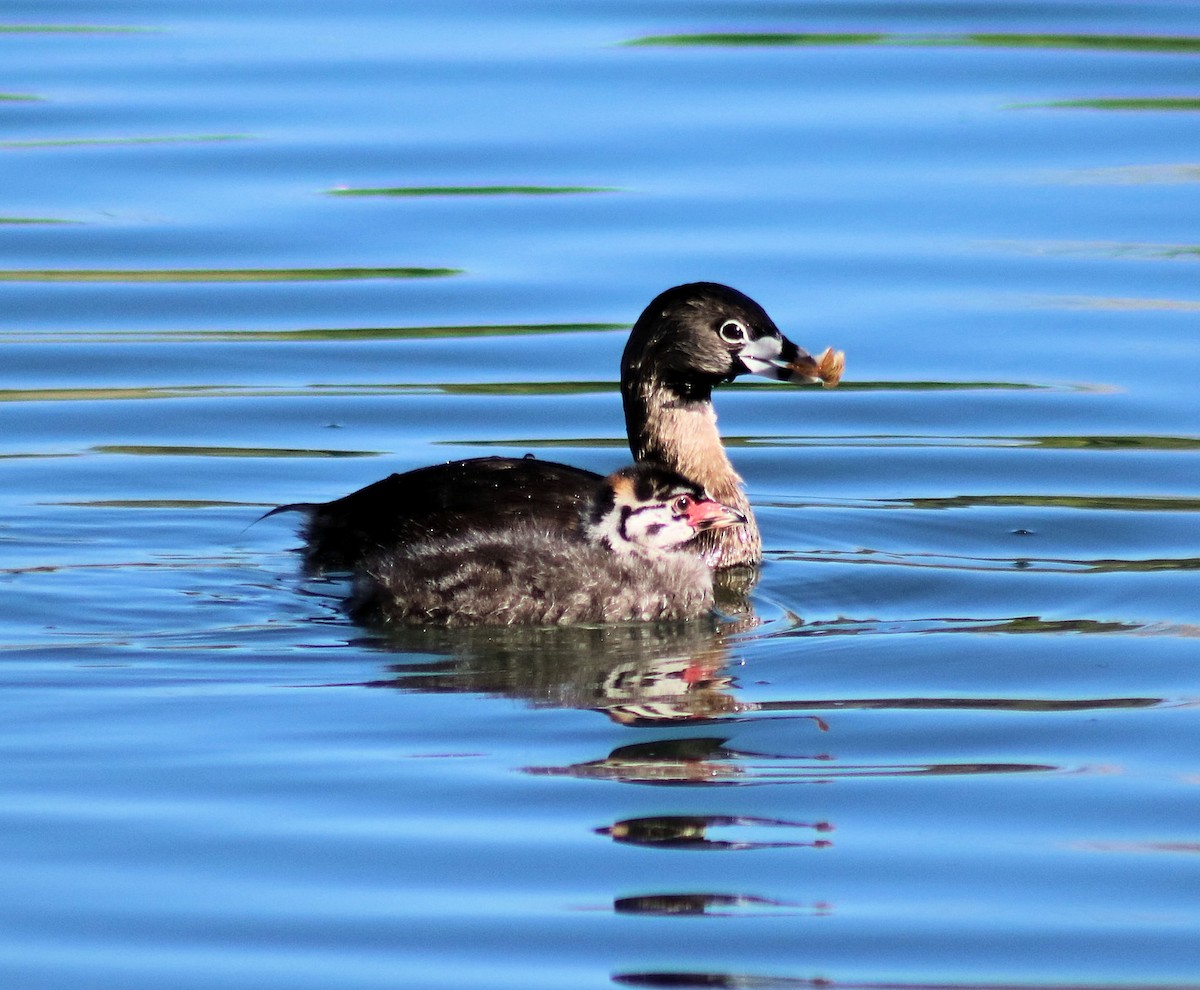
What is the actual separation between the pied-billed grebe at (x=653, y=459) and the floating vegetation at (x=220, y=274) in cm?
403

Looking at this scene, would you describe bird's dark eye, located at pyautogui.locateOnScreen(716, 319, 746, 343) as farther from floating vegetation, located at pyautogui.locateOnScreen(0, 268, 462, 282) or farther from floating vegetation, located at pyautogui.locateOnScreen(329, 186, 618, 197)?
floating vegetation, located at pyautogui.locateOnScreen(329, 186, 618, 197)

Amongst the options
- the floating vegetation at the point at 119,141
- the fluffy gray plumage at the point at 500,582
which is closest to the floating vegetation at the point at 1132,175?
the floating vegetation at the point at 119,141

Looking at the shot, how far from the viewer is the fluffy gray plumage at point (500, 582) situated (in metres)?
8.66

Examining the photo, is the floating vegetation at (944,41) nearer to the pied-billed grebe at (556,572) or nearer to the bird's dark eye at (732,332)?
the bird's dark eye at (732,332)

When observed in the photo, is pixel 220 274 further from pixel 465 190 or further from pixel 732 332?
pixel 732 332

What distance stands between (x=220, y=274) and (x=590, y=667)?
21.1 ft

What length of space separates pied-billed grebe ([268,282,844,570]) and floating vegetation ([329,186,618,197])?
5341 mm

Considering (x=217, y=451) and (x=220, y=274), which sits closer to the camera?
(x=217, y=451)

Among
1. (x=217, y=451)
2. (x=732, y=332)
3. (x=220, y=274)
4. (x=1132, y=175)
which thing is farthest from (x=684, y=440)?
(x=1132, y=175)

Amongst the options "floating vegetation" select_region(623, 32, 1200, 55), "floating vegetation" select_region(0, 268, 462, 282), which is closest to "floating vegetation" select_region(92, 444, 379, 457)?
"floating vegetation" select_region(0, 268, 462, 282)

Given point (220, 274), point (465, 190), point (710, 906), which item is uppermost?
point (465, 190)

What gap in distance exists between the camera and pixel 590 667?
8.26 m

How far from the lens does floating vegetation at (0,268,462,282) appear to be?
553 inches

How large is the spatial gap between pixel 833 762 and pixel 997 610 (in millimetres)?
1968
